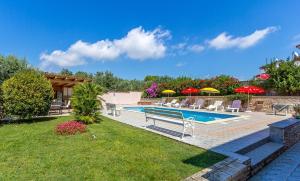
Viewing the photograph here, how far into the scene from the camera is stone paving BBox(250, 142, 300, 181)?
4641mm

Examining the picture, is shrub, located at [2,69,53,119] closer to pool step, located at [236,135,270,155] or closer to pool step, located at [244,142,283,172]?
pool step, located at [236,135,270,155]

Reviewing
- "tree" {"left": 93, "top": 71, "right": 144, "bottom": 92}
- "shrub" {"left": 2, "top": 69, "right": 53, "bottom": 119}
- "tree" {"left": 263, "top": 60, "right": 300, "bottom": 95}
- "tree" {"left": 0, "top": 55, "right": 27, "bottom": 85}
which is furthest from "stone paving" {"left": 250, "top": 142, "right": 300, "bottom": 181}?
"tree" {"left": 93, "top": 71, "right": 144, "bottom": 92}

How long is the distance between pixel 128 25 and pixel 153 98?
34.4 feet

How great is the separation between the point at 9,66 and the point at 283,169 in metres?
23.8

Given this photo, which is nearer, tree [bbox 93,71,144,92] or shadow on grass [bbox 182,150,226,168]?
shadow on grass [bbox 182,150,226,168]

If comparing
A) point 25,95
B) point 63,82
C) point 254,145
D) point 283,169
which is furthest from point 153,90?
point 283,169

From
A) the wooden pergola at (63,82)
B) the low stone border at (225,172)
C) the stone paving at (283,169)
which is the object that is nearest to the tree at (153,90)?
the wooden pergola at (63,82)

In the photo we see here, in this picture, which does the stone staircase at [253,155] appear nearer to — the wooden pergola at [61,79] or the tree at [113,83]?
the wooden pergola at [61,79]

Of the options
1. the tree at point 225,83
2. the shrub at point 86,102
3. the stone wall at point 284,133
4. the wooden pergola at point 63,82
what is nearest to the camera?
the stone wall at point 284,133

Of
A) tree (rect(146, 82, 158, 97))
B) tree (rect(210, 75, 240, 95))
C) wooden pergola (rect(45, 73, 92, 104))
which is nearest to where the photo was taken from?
wooden pergola (rect(45, 73, 92, 104))

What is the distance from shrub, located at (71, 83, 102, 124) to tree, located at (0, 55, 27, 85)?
14443mm

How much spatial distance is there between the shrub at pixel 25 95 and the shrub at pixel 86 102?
1.78 metres

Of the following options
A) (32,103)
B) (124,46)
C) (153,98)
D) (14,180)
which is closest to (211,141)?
(14,180)

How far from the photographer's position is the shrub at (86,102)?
9641 mm
